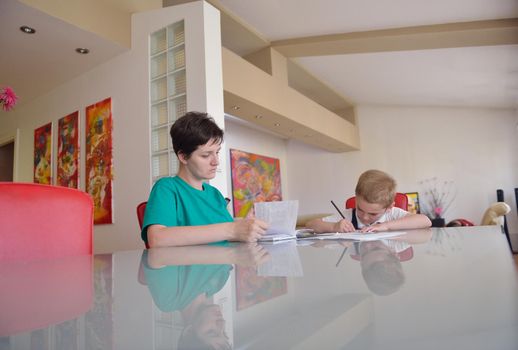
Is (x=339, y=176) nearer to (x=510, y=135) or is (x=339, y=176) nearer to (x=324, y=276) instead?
(x=510, y=135)

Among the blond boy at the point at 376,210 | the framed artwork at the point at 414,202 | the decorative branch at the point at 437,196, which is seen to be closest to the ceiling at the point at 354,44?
the decorative branch at the point at 437,196

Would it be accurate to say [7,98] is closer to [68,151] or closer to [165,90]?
[165,90]

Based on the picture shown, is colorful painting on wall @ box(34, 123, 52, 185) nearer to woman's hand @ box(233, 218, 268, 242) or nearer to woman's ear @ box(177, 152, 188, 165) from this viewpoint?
woman's ear @ box(177, 152, 188, 165)

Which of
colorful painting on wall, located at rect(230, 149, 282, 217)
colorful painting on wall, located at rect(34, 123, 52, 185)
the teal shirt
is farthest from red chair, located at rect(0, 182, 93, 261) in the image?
colorful painting on wall, located at rect(230, 149, 282, 217)

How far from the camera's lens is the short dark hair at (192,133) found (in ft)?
4.93

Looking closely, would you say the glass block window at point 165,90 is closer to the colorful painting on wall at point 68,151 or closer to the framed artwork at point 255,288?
the colorful painting on wall at point 68,151

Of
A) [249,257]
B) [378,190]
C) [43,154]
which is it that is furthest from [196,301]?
[43,154]

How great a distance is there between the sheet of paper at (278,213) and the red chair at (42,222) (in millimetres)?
559

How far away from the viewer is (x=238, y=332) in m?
0.21

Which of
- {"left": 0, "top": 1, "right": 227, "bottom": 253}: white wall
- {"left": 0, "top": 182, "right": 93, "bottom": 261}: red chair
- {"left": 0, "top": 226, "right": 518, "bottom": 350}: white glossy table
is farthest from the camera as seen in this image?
{"left": 0, "top": 1, "right": 227, "bottom": 253}: white wall

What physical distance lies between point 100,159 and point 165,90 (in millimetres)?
1025

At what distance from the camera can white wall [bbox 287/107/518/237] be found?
22.6ft

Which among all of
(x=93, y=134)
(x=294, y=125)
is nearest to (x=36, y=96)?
(x=93, y=134)

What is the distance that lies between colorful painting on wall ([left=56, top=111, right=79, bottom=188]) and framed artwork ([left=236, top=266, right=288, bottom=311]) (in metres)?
3.90
